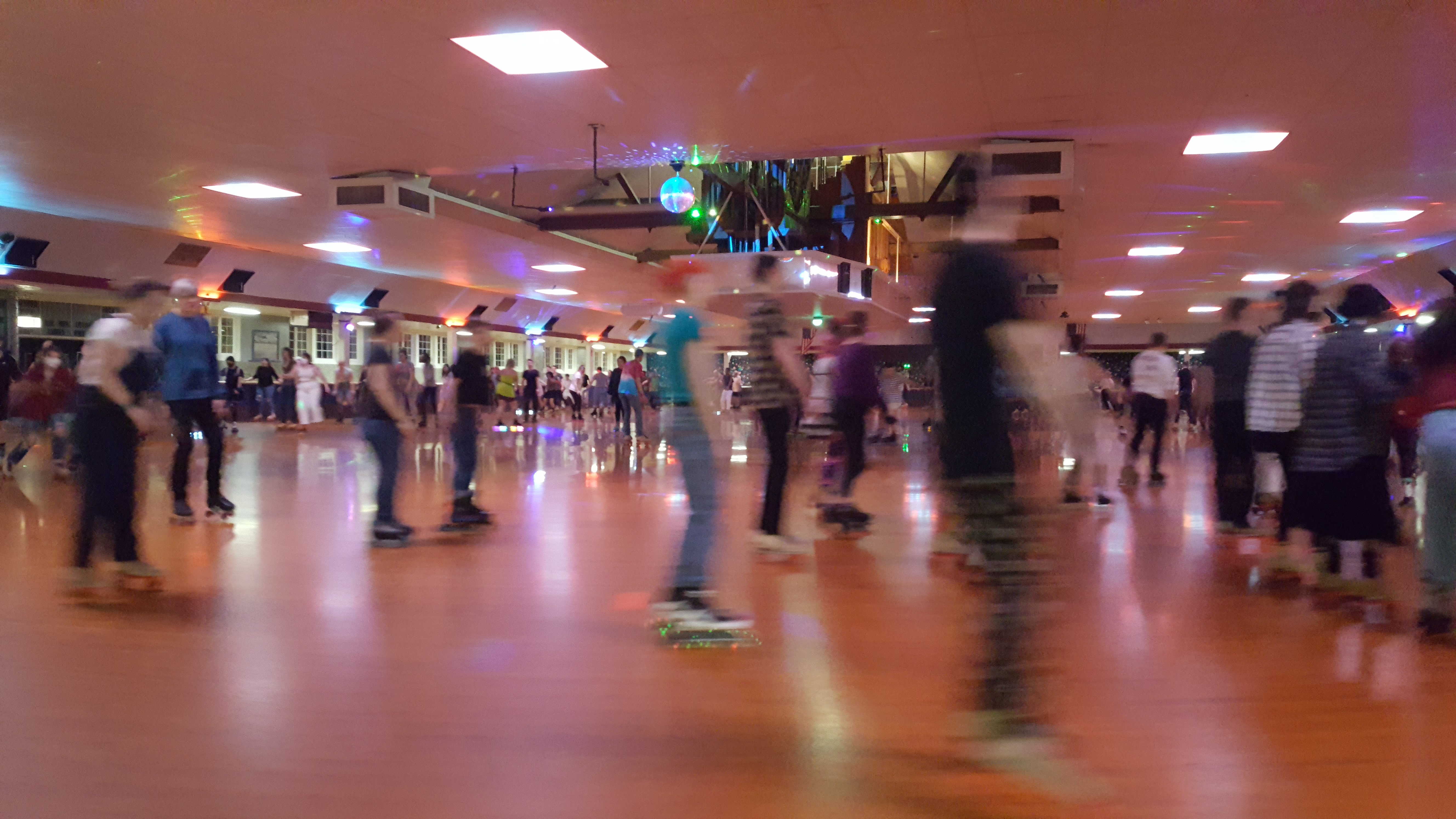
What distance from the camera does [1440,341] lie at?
3.32 m

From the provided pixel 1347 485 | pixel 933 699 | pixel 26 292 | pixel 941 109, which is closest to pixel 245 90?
pixel 941 109

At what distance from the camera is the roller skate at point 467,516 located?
5.70 metres

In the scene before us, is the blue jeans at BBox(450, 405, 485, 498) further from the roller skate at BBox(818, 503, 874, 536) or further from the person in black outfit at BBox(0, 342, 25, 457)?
the person in black outfit at BBox(0, 342, 25, 457)

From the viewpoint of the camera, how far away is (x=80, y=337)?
1681cm

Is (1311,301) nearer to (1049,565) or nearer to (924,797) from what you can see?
(1049,565)

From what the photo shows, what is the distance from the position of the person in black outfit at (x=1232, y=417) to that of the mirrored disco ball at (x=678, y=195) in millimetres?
4660

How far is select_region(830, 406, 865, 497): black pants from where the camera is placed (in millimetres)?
5559

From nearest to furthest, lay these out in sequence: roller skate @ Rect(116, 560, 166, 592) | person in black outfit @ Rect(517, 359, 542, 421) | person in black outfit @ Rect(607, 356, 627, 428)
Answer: roller skate @ Rect(116, 560, 166, 592)
person in black outfit @ Rect(607, 356, 627, 428)
person in black outfit @ Rect(517, 359, 542, 421)

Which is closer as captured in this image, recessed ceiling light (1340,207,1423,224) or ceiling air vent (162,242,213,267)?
recessed ceiling light (1340,207,1423,224)

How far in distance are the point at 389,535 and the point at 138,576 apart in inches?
50.5

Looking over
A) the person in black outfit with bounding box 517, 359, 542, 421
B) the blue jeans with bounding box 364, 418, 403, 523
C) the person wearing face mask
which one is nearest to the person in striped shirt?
the blue jeans with bounding box 364, 418, 403, 523

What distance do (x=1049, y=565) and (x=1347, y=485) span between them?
2.56 meters

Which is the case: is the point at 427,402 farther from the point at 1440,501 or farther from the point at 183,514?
the point at 1440,501

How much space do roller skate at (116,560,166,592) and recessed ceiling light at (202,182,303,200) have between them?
724 centimetres
